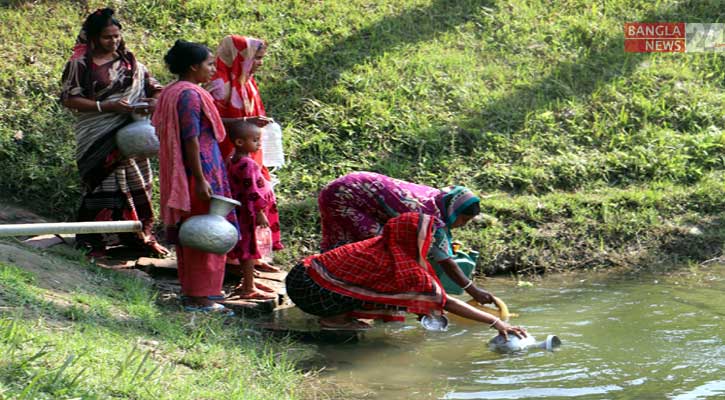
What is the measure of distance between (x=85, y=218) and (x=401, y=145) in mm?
3298

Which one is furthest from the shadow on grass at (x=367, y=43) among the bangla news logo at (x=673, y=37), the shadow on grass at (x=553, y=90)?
the bangla news logo at (x=673, y=37)

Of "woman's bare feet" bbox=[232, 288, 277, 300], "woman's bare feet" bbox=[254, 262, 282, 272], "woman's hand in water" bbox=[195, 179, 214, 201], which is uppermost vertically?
"woman's hand in water" bbox=[195, 179, 214, 201]

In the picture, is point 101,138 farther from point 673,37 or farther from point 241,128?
point 673,37

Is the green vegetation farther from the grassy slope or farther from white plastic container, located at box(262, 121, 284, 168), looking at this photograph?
the grassy slope

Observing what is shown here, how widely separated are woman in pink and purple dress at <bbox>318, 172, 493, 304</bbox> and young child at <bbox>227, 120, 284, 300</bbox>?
1.48 ft

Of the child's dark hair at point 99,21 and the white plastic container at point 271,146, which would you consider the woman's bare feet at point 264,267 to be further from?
the child's dark hair at point 99,21

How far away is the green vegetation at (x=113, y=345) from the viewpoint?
144 inches

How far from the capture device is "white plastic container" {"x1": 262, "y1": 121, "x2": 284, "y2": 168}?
689cm

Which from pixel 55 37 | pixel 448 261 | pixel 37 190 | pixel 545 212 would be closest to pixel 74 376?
pixel 448 261

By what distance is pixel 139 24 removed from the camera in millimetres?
10125

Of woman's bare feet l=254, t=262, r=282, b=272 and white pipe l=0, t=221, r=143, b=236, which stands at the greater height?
white pipe l=0, t=221, r=143, b=236

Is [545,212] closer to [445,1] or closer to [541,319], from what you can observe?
[541,319]

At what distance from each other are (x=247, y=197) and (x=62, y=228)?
6.72 ft

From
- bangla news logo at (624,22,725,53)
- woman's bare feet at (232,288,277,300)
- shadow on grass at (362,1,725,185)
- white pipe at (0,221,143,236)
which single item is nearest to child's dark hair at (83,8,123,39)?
woman's bare feet at (232,288,277,300)
